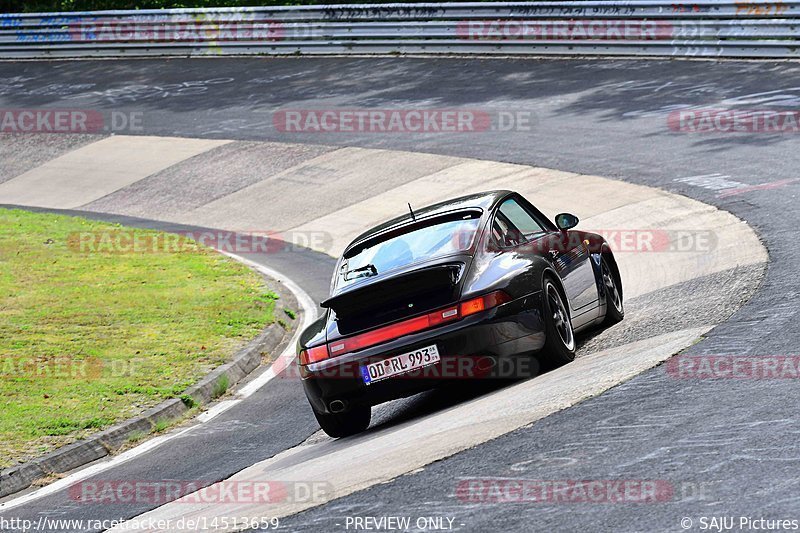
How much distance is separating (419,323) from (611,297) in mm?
2675

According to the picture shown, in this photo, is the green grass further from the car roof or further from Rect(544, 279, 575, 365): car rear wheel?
Rect(544, 279, 575, 365): car rear wheel

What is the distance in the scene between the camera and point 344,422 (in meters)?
Answer: 8.31

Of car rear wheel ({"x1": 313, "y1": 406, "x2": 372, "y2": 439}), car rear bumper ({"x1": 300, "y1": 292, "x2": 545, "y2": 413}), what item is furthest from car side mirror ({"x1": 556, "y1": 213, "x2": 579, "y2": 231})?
car rear wheel ({"x1": 313, "y1": 406, "x2": 372, "y2": 439})

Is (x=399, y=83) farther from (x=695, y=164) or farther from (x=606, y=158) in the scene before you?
(x=695, y=164)

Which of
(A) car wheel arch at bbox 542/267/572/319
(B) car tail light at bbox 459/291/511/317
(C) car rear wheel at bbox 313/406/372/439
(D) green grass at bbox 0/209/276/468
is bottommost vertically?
(D) green grass at bbox 0/209/276/468

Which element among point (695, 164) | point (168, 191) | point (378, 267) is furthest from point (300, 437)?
point (168, 191)

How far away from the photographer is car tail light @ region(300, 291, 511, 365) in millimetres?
7816

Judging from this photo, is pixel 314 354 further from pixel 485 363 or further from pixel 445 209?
pixel 445 209

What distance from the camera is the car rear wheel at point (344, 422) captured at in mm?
8250

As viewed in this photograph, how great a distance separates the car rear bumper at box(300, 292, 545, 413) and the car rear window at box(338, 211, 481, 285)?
691 millimetres

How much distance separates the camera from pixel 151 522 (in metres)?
6.73

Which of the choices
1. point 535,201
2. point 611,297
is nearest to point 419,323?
point 611,297

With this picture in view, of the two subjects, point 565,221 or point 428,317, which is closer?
point 428,317

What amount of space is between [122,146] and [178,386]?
617 inches
